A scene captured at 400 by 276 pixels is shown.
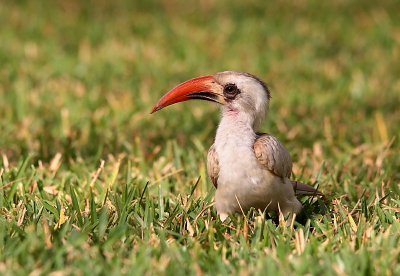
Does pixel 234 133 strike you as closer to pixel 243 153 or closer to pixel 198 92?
pixel 243 153

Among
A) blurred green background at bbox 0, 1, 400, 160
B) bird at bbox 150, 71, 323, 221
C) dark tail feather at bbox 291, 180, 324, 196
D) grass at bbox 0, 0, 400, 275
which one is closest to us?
grass at bbox 0, 0, 400, 275

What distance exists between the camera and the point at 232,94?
3.34m

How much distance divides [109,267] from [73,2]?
8189 millimetres

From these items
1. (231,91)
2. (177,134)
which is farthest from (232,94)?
(177,134)

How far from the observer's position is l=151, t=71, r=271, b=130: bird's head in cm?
331

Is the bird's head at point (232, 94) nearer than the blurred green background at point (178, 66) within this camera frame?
Yes

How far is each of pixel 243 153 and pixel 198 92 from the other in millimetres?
419

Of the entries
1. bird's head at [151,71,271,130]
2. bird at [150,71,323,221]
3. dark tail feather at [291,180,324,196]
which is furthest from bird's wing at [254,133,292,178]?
dark tail feather at [291,180,324,196]

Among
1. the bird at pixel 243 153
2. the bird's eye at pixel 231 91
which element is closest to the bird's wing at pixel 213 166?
the bird at pixel 243 153

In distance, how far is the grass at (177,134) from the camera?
2.70 metres

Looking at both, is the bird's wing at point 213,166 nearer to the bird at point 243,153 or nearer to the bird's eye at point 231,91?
the bird at point 243,153

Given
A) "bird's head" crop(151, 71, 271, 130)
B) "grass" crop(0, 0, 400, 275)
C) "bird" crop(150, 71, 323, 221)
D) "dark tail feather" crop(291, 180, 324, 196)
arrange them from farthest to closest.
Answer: "dark tail feather" crop(291, 180, 324, 196) < "bird's head" crop(151, 71, 271, 130) < "bird" crop(150, 71, 323, 221) < "grass" crop(0, 0, 400, 275)

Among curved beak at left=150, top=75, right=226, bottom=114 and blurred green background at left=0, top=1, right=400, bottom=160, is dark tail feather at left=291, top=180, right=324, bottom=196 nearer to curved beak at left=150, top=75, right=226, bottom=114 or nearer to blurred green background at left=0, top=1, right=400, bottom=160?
curved beak at left=150, top=75, right=226, bottom=114

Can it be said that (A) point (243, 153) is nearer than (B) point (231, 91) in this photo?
Yes
